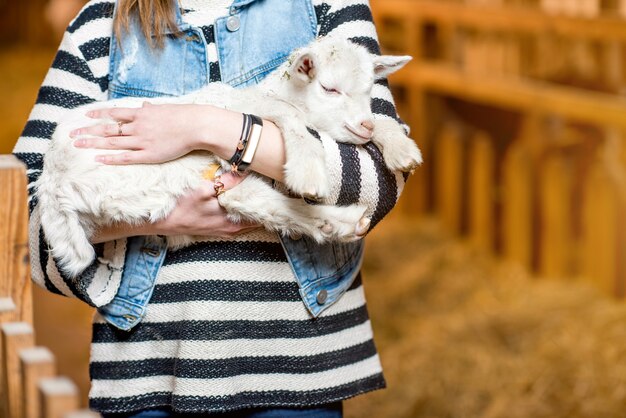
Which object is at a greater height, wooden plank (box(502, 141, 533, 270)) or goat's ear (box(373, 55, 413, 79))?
goat's ear (box(373, 55, 413, 79))

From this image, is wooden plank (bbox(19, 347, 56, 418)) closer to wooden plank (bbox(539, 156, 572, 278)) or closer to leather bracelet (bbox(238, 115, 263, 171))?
leather bracelet (bbox(238, 115, 263, 171))

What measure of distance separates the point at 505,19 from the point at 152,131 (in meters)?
3.64

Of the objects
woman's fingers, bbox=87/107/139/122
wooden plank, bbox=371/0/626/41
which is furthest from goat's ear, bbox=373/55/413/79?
wooden plank, bbox=371/0/626/41

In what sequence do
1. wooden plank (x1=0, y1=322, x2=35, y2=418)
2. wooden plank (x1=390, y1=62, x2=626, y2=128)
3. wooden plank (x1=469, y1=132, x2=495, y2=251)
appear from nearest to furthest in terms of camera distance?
wooden plank (x1=0, y1=322, x2=35, y2=418), wooden plank (x1=390, y1=62, x2=626, y2=128), wooden plank (x1=469, y1=132, x2=495, y2=251)

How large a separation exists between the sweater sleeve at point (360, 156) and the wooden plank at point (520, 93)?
Result: 2.47 meters

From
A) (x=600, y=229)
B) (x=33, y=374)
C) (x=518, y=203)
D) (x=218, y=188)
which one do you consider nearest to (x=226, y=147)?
(x=218, y=188)

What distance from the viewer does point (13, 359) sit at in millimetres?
1386

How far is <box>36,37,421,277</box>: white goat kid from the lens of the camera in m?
1.79

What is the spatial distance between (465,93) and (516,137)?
37cm

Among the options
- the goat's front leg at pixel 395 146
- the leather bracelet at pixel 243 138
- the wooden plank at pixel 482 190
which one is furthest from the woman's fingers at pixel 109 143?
the wooden plank at pixel 482 190

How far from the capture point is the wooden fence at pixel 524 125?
172 inches

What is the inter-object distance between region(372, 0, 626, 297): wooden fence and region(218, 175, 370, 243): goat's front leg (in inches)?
105

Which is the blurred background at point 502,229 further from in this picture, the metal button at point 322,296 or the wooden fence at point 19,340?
the wooden fence at point 19,340

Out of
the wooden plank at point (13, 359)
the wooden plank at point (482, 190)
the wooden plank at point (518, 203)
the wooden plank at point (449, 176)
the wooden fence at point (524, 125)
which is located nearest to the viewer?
the wooden plank at point (13, 359)
